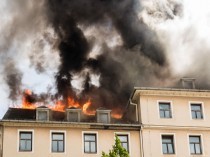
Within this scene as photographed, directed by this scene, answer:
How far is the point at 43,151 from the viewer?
1874 inches

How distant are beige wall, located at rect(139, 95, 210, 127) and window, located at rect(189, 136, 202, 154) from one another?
134cm

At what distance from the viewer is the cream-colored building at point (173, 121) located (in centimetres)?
4953

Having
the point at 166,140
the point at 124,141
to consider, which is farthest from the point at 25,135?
the point at 166,140

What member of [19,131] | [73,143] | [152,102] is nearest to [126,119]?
[152,102]

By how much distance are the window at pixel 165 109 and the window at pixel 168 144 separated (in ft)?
7.11

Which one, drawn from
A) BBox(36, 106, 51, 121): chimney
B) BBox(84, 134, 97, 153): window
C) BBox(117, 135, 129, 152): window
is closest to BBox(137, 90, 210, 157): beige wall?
BBox(117, 135, 129, 152): window

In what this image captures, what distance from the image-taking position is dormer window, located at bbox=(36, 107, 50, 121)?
49406 mm

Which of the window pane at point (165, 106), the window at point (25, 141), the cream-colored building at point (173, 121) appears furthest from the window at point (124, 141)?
the window at point (25, 141)

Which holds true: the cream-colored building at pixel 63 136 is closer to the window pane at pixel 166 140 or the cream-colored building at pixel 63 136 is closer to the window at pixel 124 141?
the window at pixel 124 141

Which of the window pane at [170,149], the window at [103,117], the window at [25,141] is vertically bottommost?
the window pane at [170,149]

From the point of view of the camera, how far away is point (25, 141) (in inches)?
1885

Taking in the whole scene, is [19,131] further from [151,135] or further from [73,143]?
[151,135]

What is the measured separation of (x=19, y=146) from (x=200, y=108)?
1835 cm

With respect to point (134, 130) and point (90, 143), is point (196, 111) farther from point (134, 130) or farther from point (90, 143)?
point (90, 143)
